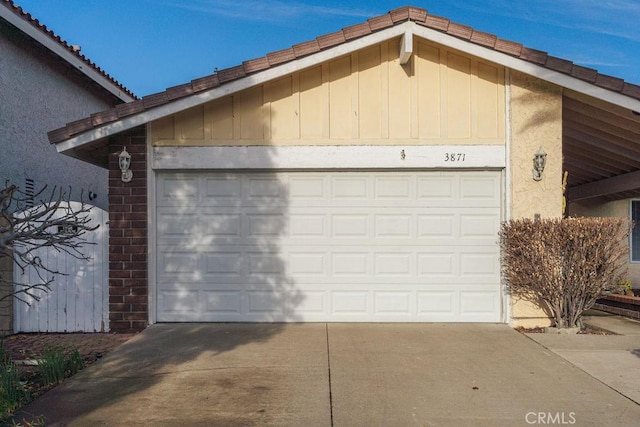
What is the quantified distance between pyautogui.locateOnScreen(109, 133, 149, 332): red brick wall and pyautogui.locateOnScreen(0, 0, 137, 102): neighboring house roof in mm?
2994

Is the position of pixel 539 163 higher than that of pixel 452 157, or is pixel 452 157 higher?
pixel 452 157

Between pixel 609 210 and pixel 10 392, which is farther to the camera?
pixel 609 210

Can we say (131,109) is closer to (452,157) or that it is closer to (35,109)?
(35,109)

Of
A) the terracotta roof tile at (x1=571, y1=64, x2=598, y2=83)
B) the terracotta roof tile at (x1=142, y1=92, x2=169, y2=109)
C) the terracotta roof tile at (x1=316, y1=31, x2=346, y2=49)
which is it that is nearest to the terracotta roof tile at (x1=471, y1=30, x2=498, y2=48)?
the terracotta roof tile at (x1=571, y1=64, x2=598, y2=83)

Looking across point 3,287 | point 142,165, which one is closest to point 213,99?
point 142,165

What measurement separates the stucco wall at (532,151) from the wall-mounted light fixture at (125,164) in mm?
5668

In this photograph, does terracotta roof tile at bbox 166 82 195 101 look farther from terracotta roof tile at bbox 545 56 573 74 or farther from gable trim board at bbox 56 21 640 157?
terracotta roof tile at bbox 545 56 573 74

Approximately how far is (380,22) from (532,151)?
9.66 feet

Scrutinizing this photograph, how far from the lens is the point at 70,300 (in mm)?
7098

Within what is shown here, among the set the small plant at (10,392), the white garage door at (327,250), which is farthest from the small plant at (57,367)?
the white garage door at (327,250)

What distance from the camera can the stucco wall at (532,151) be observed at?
23.4 feet

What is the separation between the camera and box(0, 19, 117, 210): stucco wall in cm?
832

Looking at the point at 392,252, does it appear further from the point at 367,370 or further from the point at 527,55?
the point at 527,55

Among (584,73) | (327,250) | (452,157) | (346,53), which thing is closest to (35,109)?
(346,53)
